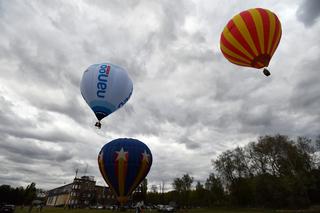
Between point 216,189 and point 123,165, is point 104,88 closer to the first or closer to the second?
point 123,165

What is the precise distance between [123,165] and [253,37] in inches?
531

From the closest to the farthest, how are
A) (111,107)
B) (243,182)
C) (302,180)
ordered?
1. (111,107)
2. (302,180)
3. (243,182)

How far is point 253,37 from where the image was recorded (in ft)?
43.0

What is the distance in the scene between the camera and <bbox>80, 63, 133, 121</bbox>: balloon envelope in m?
17.6

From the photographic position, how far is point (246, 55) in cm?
1335

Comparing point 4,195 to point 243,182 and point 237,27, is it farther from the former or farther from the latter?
point 237,27

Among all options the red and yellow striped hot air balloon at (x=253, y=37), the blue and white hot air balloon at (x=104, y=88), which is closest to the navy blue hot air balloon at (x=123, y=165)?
the blue and white hot air balloon at (x=104, y=88)

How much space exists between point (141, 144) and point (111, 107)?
544 cm

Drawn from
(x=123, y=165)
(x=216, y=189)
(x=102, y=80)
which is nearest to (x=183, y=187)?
(x=216, y=189)

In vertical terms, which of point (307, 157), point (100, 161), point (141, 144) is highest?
point (307, 157)

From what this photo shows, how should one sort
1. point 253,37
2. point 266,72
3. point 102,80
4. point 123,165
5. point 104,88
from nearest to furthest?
point 266,72
point 253,37
point 104,88
point 102,80
point 123,165

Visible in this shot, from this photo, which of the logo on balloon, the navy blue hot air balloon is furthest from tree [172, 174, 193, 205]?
the logo on balloon

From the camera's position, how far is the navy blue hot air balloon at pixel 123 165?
19766 mm

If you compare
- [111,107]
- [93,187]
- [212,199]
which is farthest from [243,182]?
[93,187]
